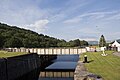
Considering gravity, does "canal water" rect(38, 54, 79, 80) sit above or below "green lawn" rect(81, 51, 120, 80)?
below

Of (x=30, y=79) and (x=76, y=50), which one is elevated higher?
(x=76, y=50)

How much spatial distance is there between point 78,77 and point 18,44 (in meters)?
137

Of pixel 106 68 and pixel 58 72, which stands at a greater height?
pixel 106 68

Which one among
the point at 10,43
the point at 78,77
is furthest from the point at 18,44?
the point at 78,77

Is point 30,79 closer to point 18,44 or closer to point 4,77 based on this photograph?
point 4,77

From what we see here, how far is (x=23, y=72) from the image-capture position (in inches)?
2349

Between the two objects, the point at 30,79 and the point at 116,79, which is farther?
the point at 30,79

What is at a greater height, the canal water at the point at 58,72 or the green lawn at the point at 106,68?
the green lawn at the point at 106,68

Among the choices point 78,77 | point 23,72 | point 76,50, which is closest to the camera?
point 78,77

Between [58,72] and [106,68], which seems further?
[58,72]

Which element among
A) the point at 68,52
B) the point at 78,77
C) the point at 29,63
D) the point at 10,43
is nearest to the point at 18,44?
the point at 10,43

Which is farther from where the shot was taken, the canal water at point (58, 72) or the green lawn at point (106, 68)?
the canal water at point (58, 72)

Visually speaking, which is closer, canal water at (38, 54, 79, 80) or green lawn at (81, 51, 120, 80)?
green lawn at (81, 51, 120, 80)

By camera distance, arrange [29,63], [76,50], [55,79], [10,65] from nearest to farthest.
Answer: [10,65] → [55,79] → [29,63] → [76,50]
